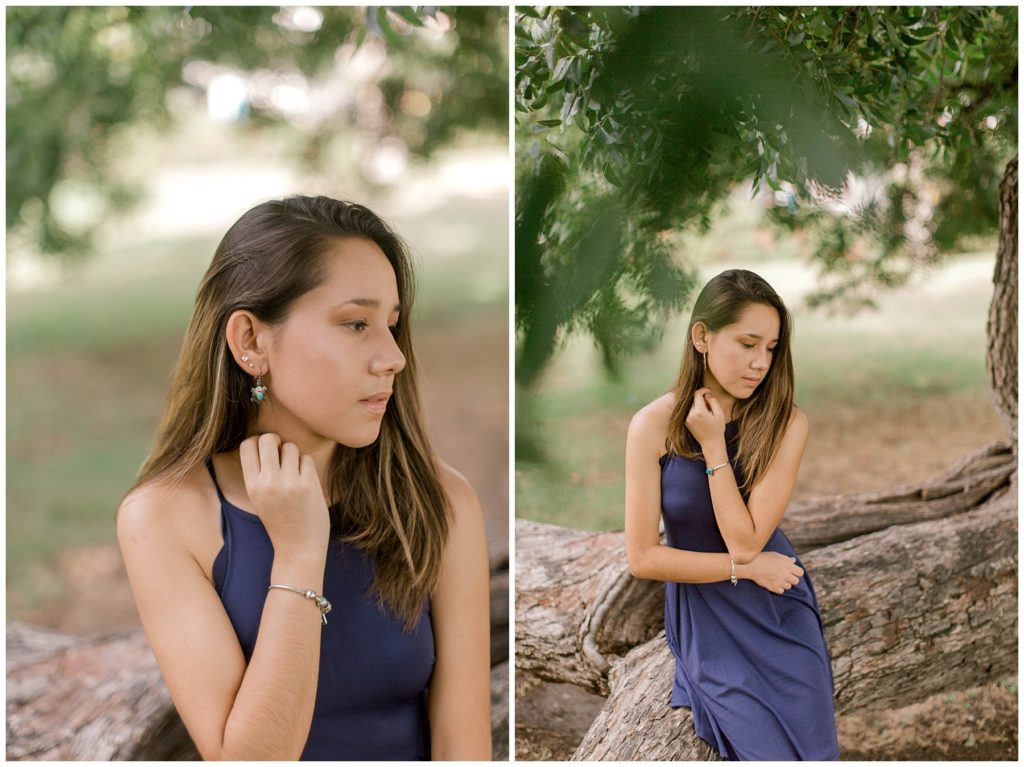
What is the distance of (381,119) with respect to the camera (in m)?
5.35

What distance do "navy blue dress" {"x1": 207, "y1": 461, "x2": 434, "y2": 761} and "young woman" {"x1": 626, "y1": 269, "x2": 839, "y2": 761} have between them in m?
0.54

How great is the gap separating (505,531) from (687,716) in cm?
131

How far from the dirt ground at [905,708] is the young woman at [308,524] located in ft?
1.02

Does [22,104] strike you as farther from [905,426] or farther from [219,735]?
[905,426]

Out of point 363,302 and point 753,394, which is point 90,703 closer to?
point 363,302

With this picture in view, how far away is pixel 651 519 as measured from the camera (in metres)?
1.83

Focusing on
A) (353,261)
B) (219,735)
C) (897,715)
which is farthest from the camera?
(897,715)

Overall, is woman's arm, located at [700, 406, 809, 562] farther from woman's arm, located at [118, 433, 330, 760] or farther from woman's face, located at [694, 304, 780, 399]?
woman's arm, located at [118, 433, 330, 760]

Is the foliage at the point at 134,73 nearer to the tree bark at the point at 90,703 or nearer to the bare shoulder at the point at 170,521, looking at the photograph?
the tree bark at the point at 90,703

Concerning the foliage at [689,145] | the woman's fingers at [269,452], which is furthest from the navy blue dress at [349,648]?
the foliage at [689,145]

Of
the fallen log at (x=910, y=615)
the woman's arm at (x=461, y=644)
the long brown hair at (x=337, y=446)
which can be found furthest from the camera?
the fallen log at (x=910, y=615)

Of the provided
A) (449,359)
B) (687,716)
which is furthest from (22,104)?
(687,716)

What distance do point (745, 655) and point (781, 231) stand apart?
0.88 metres

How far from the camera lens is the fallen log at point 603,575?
6.48 feet
